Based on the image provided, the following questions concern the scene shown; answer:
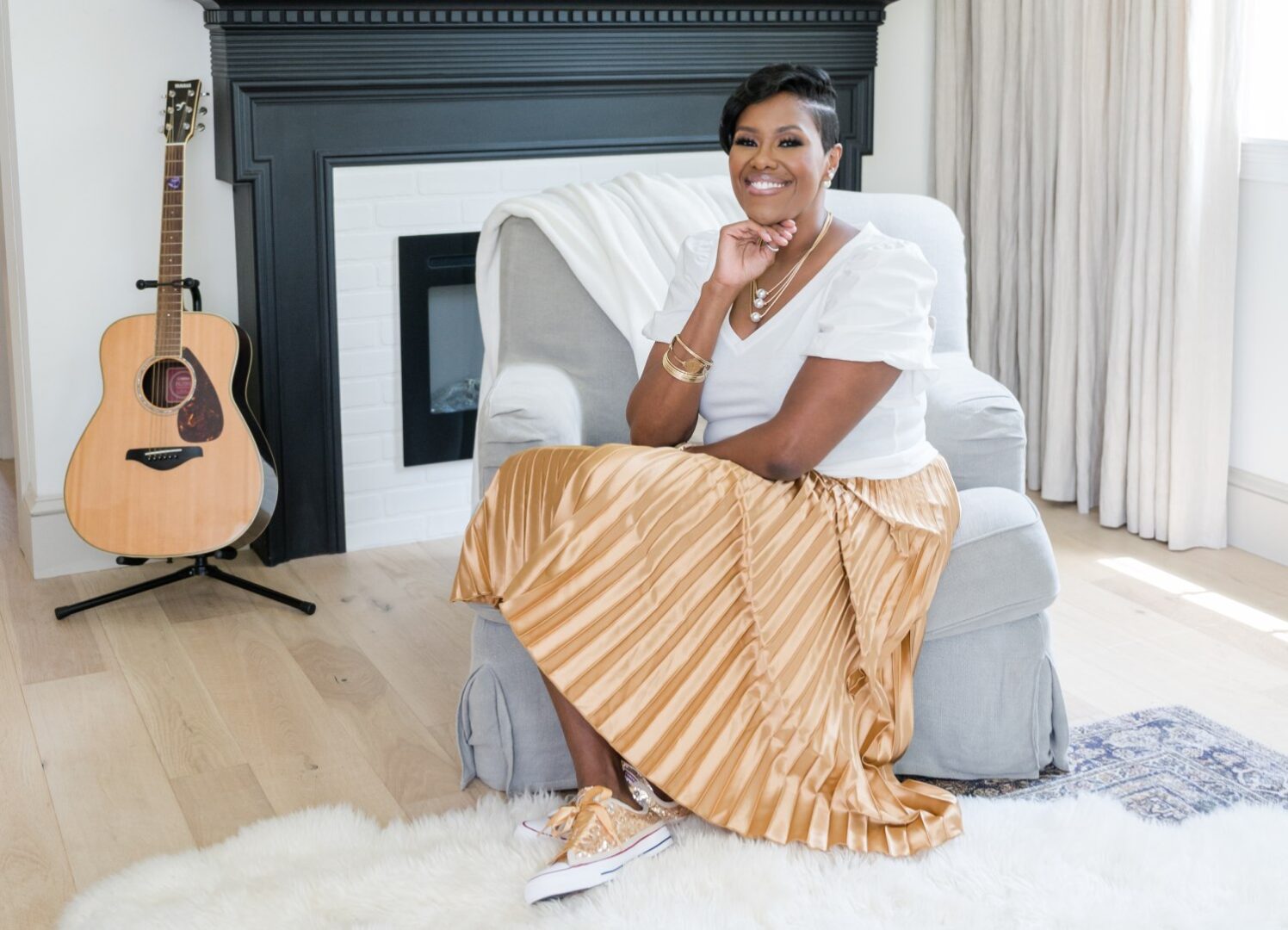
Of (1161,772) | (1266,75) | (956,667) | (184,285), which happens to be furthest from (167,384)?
(1266,75)

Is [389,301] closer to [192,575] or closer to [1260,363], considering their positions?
[192,575]

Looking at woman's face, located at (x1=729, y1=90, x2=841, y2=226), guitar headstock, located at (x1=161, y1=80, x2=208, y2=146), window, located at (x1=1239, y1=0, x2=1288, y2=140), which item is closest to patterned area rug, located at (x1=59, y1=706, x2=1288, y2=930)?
woman's face, located at (x1=729, y1=90, x2=841, y2=226)

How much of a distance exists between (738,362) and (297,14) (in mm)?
1561

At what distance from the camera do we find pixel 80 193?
10.5ft

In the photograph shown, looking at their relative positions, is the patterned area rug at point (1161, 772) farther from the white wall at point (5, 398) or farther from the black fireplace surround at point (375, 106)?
the white wall at point (5, 398)

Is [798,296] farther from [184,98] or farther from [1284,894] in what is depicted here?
[184,98]

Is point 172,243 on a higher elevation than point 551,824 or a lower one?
higher

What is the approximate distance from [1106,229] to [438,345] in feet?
5.65

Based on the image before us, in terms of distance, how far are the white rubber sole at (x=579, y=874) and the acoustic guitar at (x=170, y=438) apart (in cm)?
142

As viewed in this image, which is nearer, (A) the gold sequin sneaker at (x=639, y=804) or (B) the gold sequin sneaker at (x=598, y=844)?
(B) the gold sequin sneaker at (x=598, y=844)

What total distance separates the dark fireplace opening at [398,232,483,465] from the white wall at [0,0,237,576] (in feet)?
1.51

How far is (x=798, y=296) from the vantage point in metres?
2.21

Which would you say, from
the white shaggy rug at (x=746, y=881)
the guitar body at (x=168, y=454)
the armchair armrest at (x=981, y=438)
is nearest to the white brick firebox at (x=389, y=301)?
the guitar body at (x=168, y=454)

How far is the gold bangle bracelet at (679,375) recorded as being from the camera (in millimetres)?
2229
